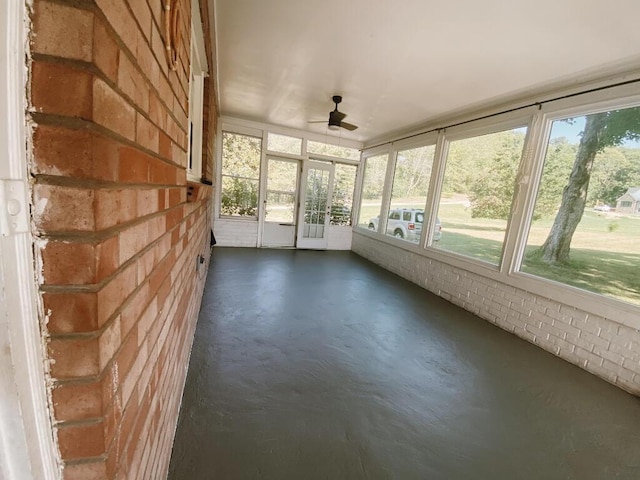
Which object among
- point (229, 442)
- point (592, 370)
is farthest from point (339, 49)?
point (592, 370)

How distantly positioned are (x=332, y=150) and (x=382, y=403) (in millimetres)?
5708

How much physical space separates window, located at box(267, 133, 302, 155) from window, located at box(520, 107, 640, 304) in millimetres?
4521

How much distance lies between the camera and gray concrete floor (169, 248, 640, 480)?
1.51 meters

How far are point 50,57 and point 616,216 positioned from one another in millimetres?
3804

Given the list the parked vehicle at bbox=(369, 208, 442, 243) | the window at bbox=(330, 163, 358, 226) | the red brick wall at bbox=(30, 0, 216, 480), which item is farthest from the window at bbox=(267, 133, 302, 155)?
the red brick wall at bbox=(30, 0, 216, 480)

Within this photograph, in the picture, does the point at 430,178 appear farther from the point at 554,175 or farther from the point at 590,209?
the point at 590,209

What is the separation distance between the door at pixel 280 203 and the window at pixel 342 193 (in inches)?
38.4

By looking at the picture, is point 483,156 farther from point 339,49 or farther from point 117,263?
point 117,263

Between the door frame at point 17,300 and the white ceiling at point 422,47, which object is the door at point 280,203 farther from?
the door frame at point 17,300

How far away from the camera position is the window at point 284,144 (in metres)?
6.12

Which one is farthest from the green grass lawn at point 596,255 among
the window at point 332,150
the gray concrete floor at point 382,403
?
the window at point 332,150

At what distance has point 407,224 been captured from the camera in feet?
17.3

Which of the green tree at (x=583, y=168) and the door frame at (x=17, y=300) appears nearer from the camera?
the door frame at (x=17, y=300)

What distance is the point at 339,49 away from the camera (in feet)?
8.84
